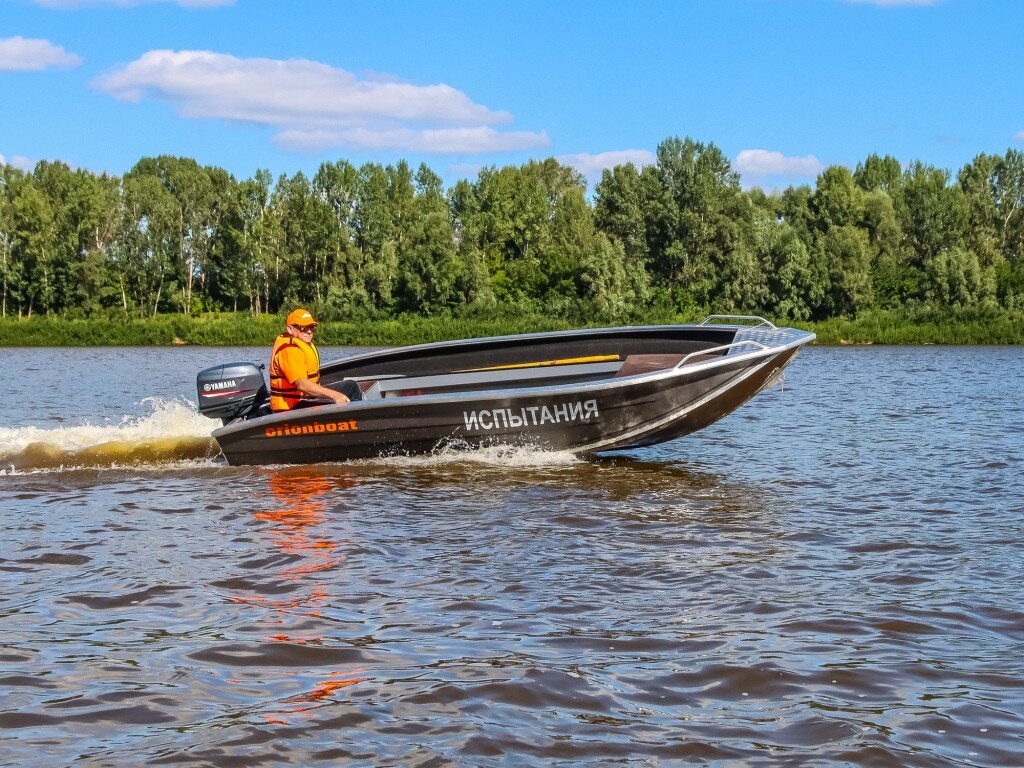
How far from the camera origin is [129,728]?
406 cm

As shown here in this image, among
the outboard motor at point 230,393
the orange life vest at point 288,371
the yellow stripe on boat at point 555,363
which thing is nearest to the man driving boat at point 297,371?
the orange life vest at point 288,371

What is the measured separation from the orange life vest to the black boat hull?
215 millimetres

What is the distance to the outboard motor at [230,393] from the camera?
1108cm

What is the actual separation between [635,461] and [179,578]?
20.4 ft

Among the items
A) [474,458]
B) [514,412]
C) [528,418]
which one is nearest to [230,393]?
[474,458]

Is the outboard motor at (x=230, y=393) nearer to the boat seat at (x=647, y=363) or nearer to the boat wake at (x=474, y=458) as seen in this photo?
the boat wake at (x=474, y=458)

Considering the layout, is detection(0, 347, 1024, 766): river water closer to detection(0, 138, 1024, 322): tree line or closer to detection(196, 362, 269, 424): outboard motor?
detection(196, 362, 269, 424): outboard motor

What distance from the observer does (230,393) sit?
1109 centimetres

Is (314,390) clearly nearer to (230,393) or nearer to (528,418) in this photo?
(230,393)

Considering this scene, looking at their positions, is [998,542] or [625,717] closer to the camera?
[625,717]

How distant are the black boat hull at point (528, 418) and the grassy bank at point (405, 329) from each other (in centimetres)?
3885

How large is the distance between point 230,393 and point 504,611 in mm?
6215

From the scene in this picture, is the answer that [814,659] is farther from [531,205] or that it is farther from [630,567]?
[531,205]

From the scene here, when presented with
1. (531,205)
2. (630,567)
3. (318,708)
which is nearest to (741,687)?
(318,708)
